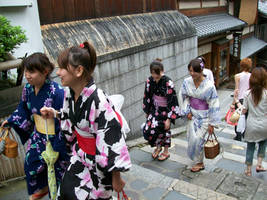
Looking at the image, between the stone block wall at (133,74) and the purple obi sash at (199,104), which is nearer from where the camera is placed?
the purple obi sash at (199,104)

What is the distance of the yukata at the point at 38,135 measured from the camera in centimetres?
283

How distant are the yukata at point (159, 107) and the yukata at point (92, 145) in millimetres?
2338

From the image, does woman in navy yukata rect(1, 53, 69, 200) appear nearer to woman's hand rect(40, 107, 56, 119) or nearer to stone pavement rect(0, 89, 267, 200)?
woman's hand rect(40, 107, 56, 119)

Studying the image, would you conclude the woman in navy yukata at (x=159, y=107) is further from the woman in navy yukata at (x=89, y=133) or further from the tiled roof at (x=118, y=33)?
the woman in navy yukata at (x=89, y=133)

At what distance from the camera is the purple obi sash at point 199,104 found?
433 centimetres

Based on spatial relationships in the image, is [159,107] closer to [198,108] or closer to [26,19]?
[198,108]

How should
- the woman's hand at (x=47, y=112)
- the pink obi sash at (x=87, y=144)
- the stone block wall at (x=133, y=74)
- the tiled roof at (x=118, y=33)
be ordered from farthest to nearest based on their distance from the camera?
1. the stone block wall at (x=133, y=74)
2. the tiled roof at (x=118, y=33)
3. the woman's hand at (x=47, y=112)
4. the pink obi sash at (x=87, y=144)

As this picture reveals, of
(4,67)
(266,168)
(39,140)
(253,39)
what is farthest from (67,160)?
(253,39)

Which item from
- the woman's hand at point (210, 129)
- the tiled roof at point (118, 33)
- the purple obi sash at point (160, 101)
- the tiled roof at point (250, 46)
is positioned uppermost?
the tiled roof at point (118, 33)

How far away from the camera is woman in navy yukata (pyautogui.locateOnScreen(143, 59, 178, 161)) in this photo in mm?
4520

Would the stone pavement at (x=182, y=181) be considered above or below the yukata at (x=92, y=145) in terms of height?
below

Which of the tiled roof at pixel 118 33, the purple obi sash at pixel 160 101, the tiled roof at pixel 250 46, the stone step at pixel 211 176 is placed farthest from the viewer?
the tiled roof at pixel 250 46

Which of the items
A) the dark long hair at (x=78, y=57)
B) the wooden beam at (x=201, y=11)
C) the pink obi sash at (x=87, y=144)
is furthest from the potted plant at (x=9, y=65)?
the wooden beam at (x=201, y=11)

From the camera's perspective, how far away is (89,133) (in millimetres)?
2307
